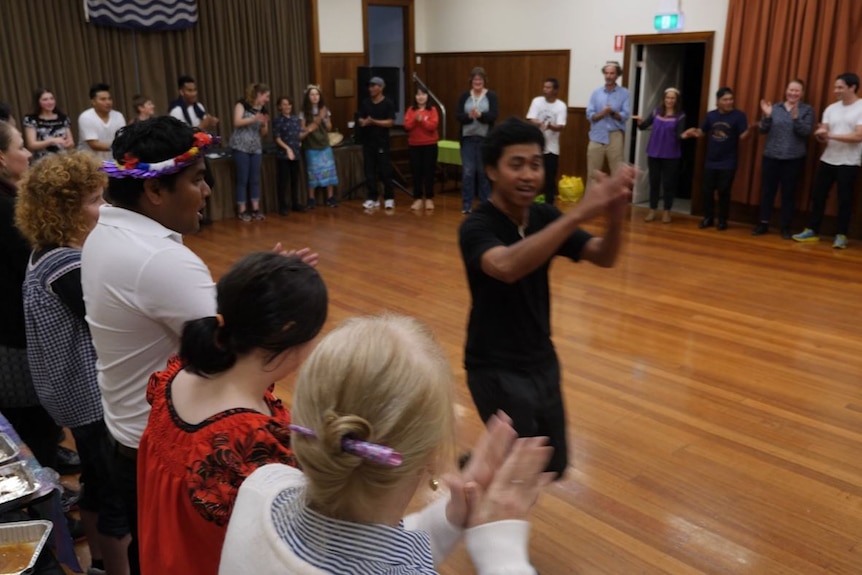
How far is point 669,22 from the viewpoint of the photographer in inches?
319

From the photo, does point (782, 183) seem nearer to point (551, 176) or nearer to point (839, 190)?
point (839, 190)

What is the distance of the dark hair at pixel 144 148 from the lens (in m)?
1.64

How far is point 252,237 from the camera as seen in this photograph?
7730 millimetres

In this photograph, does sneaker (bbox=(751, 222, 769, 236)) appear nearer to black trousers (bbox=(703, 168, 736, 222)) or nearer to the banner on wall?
black trousers (bbox=(703, 168, 736, 222))

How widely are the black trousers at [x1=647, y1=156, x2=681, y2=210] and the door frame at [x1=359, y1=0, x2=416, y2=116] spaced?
4447mm

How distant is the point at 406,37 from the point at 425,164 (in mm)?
3000

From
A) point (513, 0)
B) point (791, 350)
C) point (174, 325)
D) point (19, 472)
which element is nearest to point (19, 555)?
point (19, 472)

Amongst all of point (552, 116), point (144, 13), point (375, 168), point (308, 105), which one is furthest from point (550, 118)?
point (144, 13)

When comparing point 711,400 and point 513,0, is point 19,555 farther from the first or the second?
point 513,0

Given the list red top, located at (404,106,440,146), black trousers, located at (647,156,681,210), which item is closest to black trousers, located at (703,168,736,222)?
black trousers, located at (647,156,681,210)

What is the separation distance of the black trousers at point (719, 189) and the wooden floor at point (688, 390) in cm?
44

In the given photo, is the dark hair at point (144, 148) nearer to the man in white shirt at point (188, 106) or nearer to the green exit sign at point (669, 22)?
the man in white shirt at point (188, 106)

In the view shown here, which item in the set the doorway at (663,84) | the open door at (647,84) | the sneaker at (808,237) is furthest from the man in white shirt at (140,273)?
the open door at (647,84)

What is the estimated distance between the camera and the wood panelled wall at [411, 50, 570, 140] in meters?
9.68
